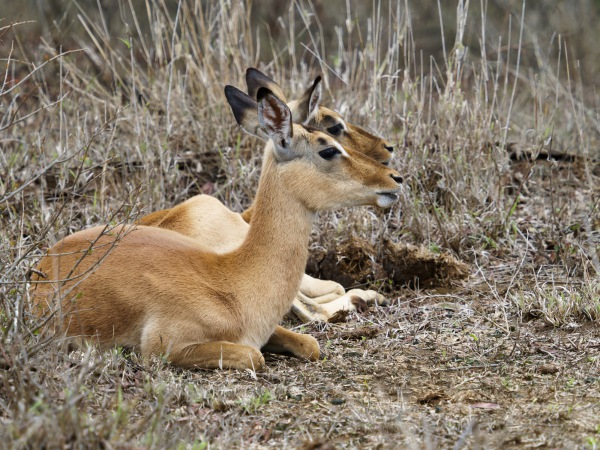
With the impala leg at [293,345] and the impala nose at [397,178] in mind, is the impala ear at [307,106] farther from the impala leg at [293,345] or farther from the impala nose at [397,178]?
the impala leg at [293,345]

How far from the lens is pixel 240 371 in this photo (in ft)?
15.9

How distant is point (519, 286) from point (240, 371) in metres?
2.21

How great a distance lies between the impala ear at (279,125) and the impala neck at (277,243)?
15 cm

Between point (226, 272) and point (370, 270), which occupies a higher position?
point (226, 272)

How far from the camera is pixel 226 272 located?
521 centimetres

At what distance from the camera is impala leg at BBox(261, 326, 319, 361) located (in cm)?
529

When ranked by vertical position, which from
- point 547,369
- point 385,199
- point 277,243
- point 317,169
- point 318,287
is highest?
point 317,169

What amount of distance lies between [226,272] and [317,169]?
0.80 m

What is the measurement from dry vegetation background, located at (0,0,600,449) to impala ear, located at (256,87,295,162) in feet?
2.68

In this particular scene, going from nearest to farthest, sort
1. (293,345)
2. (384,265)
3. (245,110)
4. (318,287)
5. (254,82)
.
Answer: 1. (293,345)
2. (245,110)
3. (254,82)
4. (318,287)
5. (384,265)

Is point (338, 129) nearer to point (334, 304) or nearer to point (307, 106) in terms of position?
Answer: point (307, 106)

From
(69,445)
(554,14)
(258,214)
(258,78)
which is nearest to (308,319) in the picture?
(258,214)

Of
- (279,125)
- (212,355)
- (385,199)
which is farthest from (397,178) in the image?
(212,355)

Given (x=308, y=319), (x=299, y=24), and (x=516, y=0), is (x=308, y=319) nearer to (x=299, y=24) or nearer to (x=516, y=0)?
(x=299, y=24)
